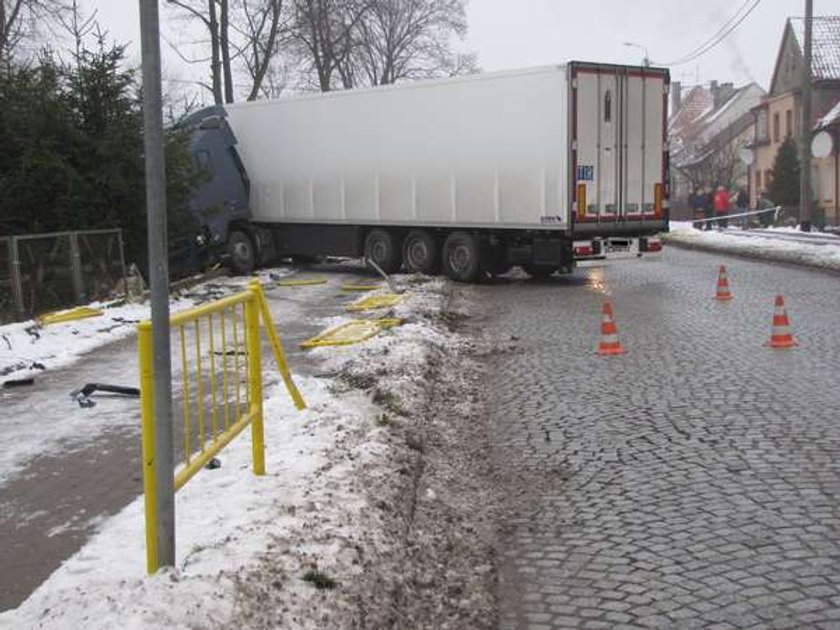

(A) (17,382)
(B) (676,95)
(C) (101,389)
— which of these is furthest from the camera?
(B) (676,95)

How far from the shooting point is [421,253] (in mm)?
19328

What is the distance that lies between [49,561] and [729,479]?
12.2 feet

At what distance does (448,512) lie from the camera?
17.7 ft

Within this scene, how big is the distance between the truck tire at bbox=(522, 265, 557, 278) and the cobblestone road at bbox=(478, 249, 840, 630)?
6.15 meters

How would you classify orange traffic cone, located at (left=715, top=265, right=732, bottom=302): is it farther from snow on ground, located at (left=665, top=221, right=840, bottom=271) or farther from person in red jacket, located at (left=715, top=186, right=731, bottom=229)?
person in red jacket, located at (left=715, top=186, right=731, bottom=229)

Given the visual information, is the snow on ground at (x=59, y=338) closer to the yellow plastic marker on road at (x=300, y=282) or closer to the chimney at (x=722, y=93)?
the yellow plastic marker on road at (x=300, y=282)

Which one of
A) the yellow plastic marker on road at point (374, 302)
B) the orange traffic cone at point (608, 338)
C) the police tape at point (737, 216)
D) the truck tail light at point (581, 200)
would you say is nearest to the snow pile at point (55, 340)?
the yellow plastic marker on road at point (374, 302)

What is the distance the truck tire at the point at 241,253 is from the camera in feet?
71.7

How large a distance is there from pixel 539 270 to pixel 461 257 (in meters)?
1.68

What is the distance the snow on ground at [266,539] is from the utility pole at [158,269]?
0.29m

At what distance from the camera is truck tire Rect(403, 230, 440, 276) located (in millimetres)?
19078

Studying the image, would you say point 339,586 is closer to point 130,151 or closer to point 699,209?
point 130,151

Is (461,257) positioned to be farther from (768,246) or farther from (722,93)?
(722,93)

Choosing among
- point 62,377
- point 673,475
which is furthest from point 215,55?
A: point 673,475
